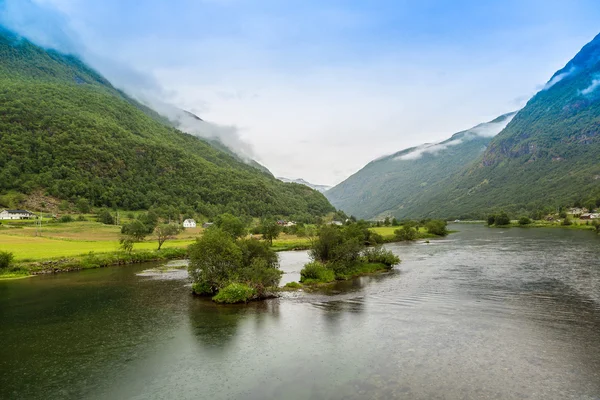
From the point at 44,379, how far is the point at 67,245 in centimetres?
6807

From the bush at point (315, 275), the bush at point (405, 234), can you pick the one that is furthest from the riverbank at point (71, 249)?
the bush at point (315, 275)

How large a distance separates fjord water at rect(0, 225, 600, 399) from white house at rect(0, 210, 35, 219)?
8499 cm

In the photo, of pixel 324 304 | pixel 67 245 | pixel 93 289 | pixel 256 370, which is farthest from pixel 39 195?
pixel 256 370

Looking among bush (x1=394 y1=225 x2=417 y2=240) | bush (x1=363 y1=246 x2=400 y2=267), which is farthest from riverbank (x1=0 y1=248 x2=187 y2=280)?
bush (x1=394 y1=225 x2=417 y2=240)

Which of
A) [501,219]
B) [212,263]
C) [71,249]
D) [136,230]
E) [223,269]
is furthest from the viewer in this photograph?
[501,219]

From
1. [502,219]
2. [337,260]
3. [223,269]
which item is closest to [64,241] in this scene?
[223,269]

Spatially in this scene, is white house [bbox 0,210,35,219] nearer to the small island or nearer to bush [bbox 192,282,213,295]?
the small island

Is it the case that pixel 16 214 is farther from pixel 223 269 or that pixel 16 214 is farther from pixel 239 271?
pixel 239 271

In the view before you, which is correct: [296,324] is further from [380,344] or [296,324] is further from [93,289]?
[93,289]

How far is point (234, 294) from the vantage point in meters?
40.5

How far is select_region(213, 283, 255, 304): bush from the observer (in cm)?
4041

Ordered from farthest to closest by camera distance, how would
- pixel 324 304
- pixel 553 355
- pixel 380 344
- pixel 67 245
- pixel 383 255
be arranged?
pixel 67 245, pixel 383 255, pixel 324 304, pixel 380 344, pixel 553 355

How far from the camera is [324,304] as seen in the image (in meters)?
39.4

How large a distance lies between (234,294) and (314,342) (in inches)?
601
